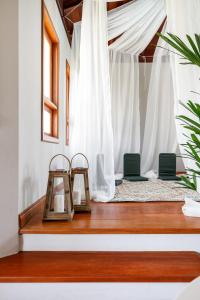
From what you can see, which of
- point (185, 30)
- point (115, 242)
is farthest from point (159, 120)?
point (115, 242)

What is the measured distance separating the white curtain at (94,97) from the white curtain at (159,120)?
8.55ft

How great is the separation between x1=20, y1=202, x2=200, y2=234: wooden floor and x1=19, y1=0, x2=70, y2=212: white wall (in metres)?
0.25

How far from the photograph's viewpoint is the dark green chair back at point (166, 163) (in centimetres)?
519

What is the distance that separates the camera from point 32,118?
223 cm

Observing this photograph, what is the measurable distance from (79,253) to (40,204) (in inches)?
31.7

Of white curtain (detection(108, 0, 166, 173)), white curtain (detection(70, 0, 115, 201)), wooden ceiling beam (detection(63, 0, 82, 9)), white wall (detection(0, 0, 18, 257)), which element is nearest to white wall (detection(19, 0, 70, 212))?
white wall (detection(0, 0, 18, 257))

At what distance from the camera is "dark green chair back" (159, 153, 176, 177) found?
5.19 m

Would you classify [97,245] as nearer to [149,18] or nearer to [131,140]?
[149,18]

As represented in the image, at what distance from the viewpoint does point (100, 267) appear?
165 cm

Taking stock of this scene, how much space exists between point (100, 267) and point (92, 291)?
0.13 meters

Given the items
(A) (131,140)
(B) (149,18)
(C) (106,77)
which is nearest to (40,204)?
(C) (106,77)

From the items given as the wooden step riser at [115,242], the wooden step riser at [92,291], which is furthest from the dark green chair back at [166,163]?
the wooden step riser at [92,291]

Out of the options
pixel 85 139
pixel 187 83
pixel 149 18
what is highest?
pixel 149 18

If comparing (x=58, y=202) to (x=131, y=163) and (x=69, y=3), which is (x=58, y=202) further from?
(x=131, y=163)
